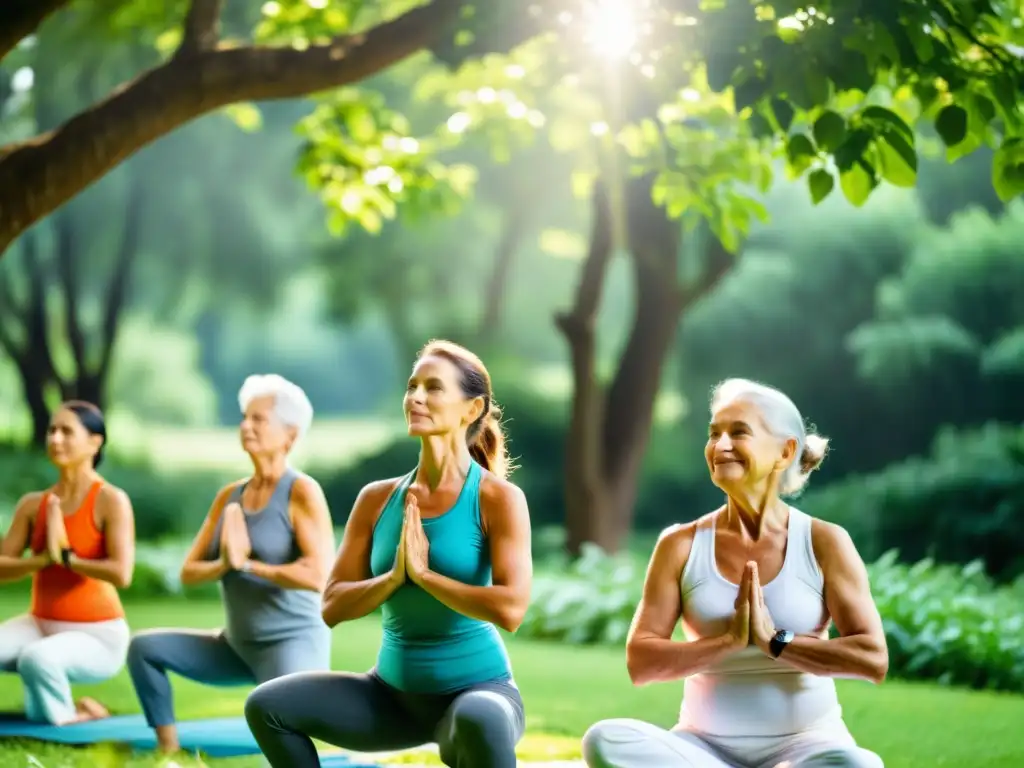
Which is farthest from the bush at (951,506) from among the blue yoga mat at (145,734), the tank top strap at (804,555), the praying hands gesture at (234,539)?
the tank top strap at (804,555)

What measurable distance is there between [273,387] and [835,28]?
234cm

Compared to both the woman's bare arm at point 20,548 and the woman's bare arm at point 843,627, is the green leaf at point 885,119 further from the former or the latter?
the woman's bare arm at point 20,548

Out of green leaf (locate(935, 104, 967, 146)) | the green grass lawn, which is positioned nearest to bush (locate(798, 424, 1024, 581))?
the green grass lawn

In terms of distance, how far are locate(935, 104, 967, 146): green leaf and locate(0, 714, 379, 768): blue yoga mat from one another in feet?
9.78

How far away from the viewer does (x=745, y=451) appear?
136 inches

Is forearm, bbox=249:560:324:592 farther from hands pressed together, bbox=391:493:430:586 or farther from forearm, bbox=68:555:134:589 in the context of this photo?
hands pressed together, bbox=391:493:430:586

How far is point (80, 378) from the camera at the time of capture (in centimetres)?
1842

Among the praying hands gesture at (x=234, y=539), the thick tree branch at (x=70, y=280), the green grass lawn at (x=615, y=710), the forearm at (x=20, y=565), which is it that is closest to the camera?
the praying hands gesture at (x=234, y=539)

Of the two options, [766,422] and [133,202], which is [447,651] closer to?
[766,422]

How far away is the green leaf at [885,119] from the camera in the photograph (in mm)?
4141

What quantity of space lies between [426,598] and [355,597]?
19 centimetres

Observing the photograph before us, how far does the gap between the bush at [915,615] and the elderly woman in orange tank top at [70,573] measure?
4208 millimetres

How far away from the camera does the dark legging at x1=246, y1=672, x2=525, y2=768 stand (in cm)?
354

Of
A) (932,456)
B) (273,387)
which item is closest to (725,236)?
(273,387)
